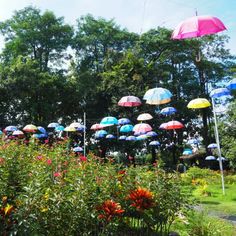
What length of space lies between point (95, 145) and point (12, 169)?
2614 cm

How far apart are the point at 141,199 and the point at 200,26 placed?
139 inches

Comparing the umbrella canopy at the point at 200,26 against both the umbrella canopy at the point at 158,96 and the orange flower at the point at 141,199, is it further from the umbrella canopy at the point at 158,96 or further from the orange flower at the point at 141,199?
the umbrella canopy at the point at 158,96

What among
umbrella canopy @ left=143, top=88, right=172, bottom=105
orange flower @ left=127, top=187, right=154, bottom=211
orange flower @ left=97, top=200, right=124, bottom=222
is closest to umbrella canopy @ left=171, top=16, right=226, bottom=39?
orange flower @ left=127, top=187, right=154, bottom=211

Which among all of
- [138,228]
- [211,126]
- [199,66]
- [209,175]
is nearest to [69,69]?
[199,66]

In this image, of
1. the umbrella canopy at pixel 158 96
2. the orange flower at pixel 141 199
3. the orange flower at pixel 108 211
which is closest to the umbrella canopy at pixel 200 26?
the orange flower at pixel 141 199

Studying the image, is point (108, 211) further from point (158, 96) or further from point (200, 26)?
point (158, 96)

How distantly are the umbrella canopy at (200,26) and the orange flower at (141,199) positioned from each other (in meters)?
3.27

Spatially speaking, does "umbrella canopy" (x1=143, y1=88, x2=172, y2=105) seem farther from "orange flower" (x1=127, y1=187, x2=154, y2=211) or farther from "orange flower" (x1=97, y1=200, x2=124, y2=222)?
"orange flower" (x1=97, y1=200, x2=124, y2=222)

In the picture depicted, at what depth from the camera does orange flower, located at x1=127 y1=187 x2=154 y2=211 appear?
4.57 metres

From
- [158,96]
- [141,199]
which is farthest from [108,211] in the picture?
[158,96]

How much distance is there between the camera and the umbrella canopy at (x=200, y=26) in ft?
21.3

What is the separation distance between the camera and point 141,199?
15.1ft

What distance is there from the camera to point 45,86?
29.3 m

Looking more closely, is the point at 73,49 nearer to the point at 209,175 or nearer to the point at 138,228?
the point at 209,175
